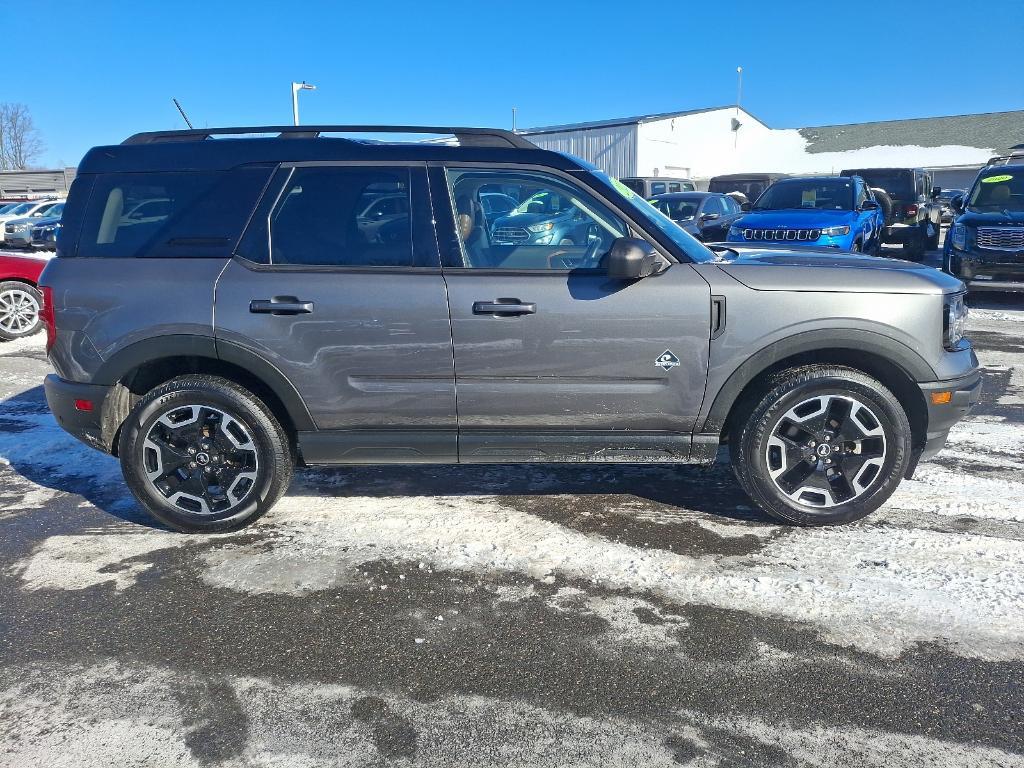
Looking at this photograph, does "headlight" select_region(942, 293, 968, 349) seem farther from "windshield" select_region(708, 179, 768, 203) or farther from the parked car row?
"windshield" select_region(708, 179, 768, 203)

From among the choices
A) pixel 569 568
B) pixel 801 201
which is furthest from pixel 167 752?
pixel 801 201

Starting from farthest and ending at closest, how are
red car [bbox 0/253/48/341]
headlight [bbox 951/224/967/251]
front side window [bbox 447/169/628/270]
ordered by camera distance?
headlight [bbox 951/224/967/251]
red car [bbox 0/253/48/341]
front side window [bbox 447/169/628/270]

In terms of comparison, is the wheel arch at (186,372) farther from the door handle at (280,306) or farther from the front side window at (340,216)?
the front side window at (340,216)

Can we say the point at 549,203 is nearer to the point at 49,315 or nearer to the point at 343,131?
the point at 343,131

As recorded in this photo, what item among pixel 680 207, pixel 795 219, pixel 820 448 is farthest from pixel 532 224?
pixel 680 207

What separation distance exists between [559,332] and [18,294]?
8.59 metres

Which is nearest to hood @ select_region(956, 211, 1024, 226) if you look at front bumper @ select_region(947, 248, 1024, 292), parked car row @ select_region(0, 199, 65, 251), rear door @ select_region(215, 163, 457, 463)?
front bumper @ select_region(947, 248, 1024, 292)

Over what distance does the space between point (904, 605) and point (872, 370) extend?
4.04 ft

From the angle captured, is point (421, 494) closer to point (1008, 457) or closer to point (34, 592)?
point (34, 592)

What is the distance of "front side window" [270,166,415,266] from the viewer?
3.75 meters

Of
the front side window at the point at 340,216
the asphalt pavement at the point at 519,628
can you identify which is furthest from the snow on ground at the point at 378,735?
the front side window at the point at 340,216

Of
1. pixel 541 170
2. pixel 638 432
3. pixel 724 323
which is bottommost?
pixel 638 432

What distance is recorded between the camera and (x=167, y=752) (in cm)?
237

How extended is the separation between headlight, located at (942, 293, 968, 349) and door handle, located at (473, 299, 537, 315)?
2025 millimetres
